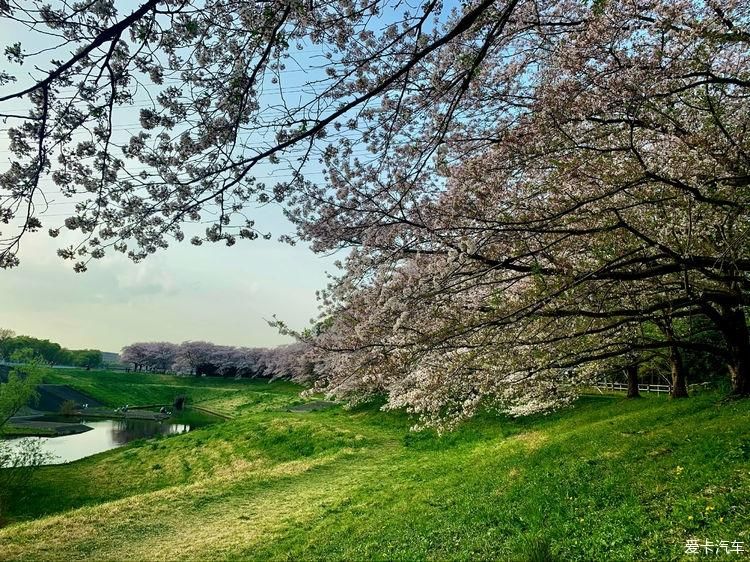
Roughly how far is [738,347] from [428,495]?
789 cm

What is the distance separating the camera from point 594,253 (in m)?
6.36

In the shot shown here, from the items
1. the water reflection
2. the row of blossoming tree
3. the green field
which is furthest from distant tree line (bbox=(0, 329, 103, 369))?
the row of blossoming tree

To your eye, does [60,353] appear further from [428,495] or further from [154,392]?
[428,495]

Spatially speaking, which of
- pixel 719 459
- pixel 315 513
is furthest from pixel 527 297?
pixel 315 513

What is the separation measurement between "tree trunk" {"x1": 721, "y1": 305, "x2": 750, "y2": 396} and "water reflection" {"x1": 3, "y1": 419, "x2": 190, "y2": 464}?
23826 mm

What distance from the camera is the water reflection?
79.2 feet

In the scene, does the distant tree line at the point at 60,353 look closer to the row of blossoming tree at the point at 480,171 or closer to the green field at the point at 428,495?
the green field at the point at 428,495

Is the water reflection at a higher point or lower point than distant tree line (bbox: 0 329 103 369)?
lower

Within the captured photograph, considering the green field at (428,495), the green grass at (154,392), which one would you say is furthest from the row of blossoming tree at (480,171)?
the green grass at (154,392)

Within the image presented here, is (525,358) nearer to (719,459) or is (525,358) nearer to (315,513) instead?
(719,459)

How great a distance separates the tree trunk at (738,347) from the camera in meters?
10.4

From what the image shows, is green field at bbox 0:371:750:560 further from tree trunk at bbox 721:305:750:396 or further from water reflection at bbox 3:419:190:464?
water reflection at bbox 3:419:190:464

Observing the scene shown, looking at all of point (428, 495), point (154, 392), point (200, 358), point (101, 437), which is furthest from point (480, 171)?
point (200, 358)

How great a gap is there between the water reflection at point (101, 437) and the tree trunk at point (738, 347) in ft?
78.2
